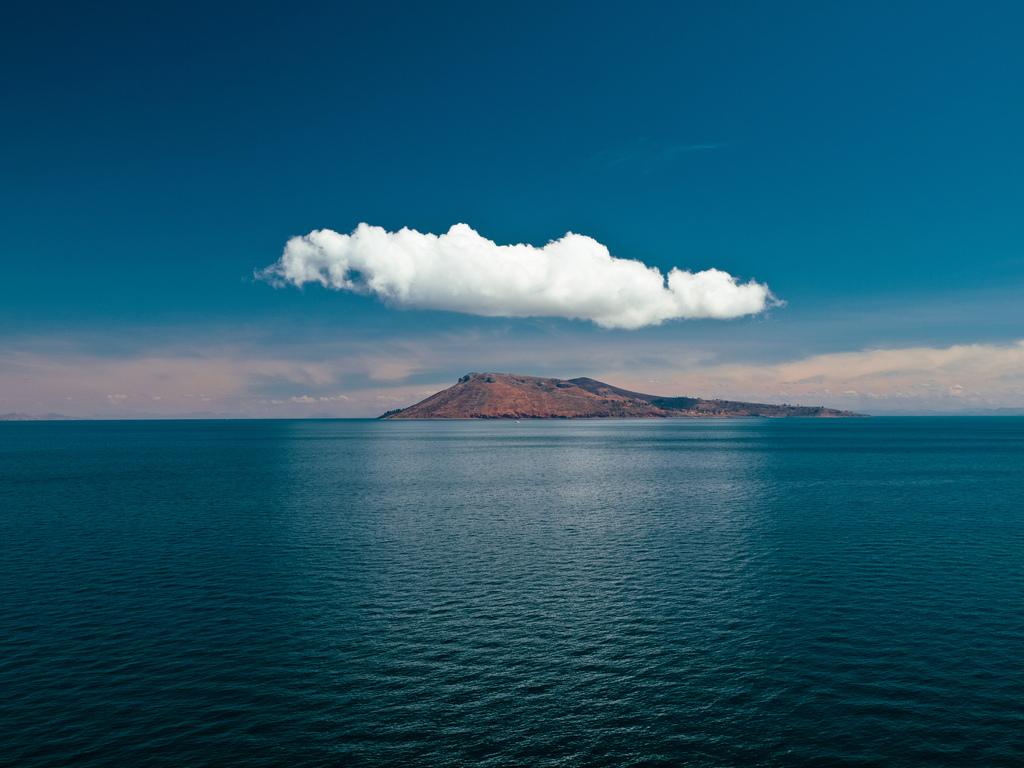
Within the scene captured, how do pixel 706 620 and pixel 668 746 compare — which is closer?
pixel 668 746

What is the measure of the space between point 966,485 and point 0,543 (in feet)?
608

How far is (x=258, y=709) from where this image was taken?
1577 inches

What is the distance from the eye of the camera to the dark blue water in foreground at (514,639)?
119 ft

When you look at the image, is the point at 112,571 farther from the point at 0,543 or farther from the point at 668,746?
the point at 668,746

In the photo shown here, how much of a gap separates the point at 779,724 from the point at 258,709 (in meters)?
32.3

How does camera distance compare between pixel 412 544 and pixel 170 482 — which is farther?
pixel 170 482

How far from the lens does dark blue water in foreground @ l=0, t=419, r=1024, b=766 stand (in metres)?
36.3

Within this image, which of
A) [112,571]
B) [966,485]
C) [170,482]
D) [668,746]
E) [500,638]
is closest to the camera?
[668,746]

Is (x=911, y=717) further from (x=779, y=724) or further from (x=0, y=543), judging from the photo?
(x=0, y=543)

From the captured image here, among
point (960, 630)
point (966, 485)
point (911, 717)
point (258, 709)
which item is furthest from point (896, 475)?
point (258, 709)

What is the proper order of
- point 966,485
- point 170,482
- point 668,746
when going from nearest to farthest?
point 668,746 → point 966,485 → point 170,482

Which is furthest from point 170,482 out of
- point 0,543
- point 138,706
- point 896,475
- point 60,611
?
point 896,475

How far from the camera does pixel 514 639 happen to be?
50469mm

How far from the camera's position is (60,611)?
57625 mm
